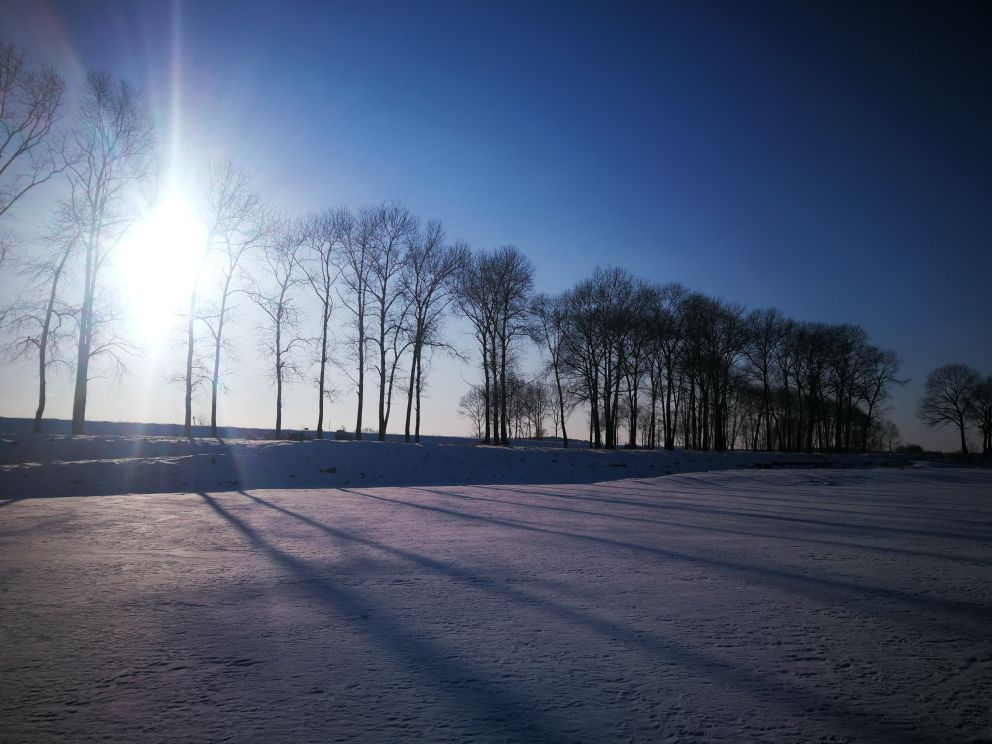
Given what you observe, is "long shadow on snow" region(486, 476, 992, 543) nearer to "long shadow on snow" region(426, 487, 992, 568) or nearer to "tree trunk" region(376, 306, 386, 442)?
"long shadow on snow" region(426, 487, 992, 568)

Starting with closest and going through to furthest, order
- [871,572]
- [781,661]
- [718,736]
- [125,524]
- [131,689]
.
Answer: [718,736] → [131,689] → [781,661] → [871,572] → [125,524]

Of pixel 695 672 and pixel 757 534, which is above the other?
pixel 695 672

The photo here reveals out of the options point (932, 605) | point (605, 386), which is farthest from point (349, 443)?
point (605, 386)

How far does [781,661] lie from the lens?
109 inches

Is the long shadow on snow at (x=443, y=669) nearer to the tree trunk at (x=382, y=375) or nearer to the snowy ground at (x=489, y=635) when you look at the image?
the snowy ground at (x=489, y=635)

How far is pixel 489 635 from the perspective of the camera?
10.3ft

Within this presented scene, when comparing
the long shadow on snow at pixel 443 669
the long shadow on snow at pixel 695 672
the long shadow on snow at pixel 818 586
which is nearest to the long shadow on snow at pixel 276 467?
the long shadow on snow at pixel 443 669

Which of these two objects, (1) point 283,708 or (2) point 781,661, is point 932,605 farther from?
(1) point 283,708

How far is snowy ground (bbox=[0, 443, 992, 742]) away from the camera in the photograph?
2.17m

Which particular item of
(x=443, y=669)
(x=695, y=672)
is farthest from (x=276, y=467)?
(x=695, y=672)

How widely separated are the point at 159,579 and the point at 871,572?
21.0 feet

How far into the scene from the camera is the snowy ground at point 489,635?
7.13 feet

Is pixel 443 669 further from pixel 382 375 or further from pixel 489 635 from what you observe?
pixel 382 375

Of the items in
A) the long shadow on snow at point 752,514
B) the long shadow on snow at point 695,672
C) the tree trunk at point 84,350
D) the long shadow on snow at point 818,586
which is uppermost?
the tree trunk at point 84,350
